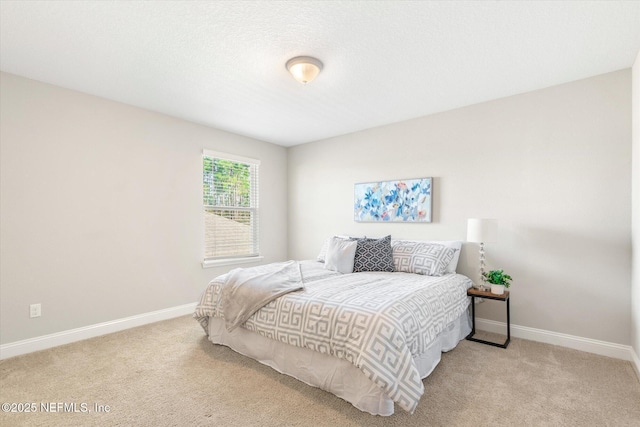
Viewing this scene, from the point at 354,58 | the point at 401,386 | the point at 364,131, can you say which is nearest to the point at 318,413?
the point at 401,386

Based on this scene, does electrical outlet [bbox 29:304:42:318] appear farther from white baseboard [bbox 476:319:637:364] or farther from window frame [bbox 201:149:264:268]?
white baseboard [bbox 476:319:637:364]

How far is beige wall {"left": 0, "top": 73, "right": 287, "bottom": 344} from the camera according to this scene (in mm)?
2678

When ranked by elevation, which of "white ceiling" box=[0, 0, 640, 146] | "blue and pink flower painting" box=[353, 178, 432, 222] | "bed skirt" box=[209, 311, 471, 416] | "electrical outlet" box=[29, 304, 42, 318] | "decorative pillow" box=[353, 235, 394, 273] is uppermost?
"white ceiling" box=[0, 0, 640, 146]

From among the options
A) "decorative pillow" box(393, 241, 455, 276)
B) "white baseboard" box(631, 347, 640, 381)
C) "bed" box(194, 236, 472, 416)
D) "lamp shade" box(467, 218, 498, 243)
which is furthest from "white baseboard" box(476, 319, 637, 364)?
"lamp shade" box(467, 218, 498, 243)

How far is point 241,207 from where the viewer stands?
14.8ft

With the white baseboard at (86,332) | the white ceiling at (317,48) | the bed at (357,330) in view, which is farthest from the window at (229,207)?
the bed at (357,330)

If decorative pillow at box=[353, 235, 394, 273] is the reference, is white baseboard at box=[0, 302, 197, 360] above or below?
below

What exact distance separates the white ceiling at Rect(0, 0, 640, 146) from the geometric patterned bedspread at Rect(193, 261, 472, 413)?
1.82m

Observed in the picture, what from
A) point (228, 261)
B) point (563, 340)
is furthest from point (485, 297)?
point (228, 261)

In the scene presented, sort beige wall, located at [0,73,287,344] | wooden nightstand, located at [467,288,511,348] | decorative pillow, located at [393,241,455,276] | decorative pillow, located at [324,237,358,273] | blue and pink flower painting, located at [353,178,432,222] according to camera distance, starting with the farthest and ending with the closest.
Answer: blue and pink flower painting, located at [353,178,432,222] < decorative pillow, located at [324,237,358,273] < decorative pillow, located at [393,241,455,276] < wooden nightstand, located at [467,288,511,348] < beige wall, located at [0,73,287,344]

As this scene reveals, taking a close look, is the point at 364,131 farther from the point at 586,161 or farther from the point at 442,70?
the point at 586,161

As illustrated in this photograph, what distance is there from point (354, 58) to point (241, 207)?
2.78 meters

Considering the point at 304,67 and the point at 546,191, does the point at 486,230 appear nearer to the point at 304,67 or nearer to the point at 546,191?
the point at 546,191

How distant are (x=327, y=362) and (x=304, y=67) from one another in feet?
7.08
